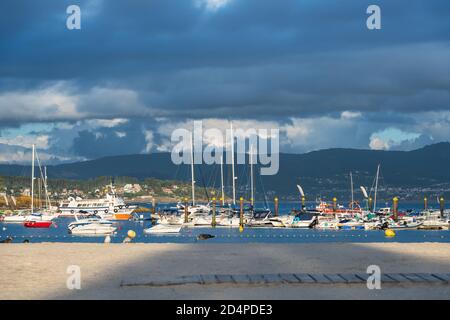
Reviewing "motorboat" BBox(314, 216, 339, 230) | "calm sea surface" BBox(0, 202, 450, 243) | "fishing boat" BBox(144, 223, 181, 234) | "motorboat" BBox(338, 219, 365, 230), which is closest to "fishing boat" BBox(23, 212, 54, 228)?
"calm sea surface" BBox(0, 202, 450, 243)

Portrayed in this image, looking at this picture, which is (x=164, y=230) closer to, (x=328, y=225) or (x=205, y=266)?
(x=328, y=225)

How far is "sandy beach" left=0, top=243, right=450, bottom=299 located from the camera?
62.8 ft

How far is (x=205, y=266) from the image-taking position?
25.2 metres

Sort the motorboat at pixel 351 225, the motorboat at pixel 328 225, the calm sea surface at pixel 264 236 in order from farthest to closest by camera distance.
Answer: the motorboat at pixel 328 225 → the motorboat at pixel 351 225 → the calm sea surface at pixel 264 236

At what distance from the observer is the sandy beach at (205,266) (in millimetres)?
19156

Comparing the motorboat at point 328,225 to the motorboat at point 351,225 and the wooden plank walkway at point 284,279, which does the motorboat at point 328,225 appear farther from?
the wooden plank walkway at point 284,279

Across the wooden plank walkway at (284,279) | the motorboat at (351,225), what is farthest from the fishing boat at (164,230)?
the wooden plank walkway at (284,279)

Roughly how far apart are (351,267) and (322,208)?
143 metres

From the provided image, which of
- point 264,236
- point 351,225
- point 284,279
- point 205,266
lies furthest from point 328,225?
point 284,279

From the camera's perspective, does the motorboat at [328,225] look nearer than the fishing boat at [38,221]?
Yes

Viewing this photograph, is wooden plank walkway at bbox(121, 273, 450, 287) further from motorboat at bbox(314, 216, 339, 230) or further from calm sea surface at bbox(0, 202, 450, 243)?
motorboat at bbox(314, 216, 339, 230)
